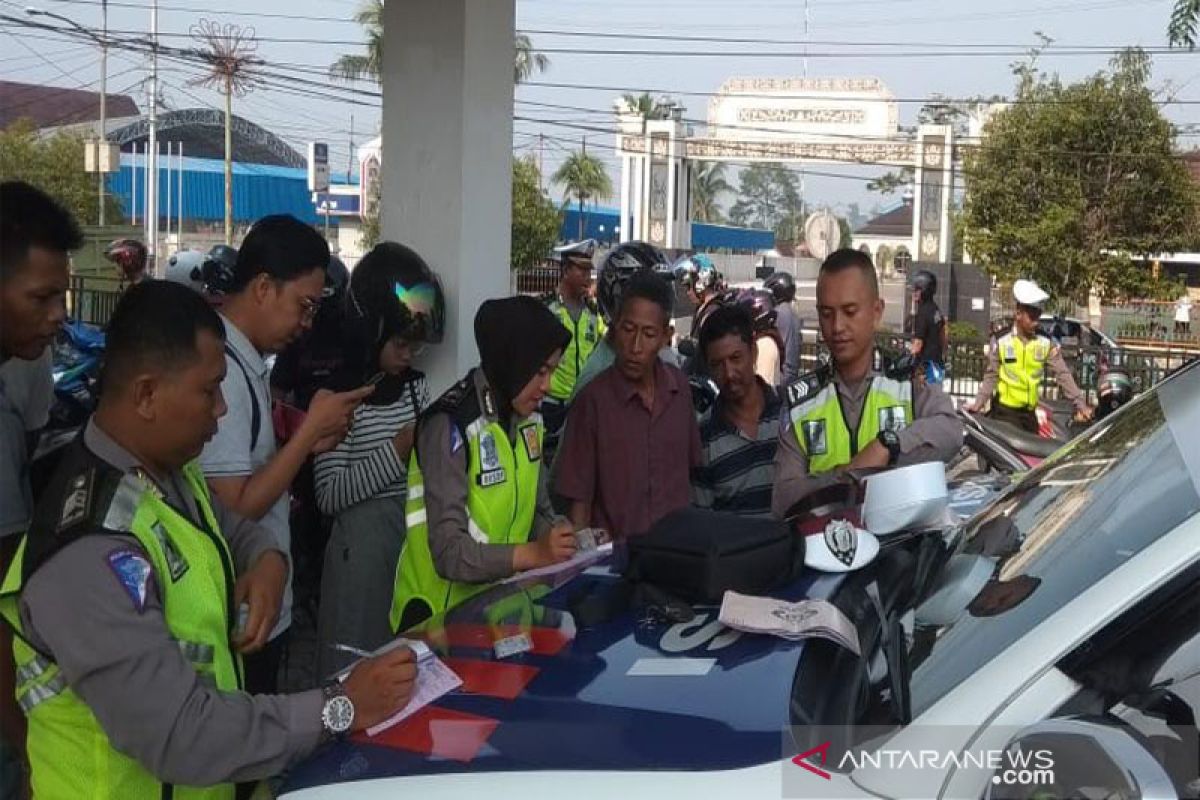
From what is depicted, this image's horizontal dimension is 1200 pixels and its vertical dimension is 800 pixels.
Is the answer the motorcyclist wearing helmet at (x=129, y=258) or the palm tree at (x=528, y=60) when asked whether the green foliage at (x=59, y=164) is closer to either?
the palm tree at (x=528, y=60)

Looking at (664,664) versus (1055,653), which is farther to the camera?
(664,664)

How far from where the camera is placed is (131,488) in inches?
83.5

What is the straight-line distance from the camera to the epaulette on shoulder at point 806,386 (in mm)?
3795

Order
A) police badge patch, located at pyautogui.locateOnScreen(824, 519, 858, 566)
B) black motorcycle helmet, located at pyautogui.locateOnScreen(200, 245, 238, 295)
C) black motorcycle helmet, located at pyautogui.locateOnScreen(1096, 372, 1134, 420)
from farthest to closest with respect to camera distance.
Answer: black motorcycle helmet, located at pyautogui.locateOnScreen(1096, 372, 1134, 420)
black motorcycle helmet, located at pyautogui.locateOnScreen(200, 245, 238, 295)
police badge patch, located at pyautogui.locateOnScreen(824, 519, 858, 566)

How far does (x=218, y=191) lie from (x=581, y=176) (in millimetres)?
18874

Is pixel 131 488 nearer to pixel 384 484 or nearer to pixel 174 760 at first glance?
pixel 174 760

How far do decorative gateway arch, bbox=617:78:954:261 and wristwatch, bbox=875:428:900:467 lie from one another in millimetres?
42657

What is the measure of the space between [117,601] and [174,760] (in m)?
0.27

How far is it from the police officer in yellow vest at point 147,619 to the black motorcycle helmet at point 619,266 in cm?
408

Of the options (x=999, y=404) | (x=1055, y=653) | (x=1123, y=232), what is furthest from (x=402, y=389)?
(x=1123, y=232)

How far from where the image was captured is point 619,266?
22.4ft

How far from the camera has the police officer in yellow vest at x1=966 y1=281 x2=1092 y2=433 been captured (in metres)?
9.80

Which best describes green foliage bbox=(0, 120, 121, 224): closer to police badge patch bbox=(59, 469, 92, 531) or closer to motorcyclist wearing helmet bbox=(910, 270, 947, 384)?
motorcyclist wearing helmet bbox=(910, 270, 947, 384)

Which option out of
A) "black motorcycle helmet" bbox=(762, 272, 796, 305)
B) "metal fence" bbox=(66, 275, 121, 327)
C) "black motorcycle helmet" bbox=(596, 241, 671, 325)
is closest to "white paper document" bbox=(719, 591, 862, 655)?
"black motorcycle helmet" bbox=(596, 241, 671, 325)
